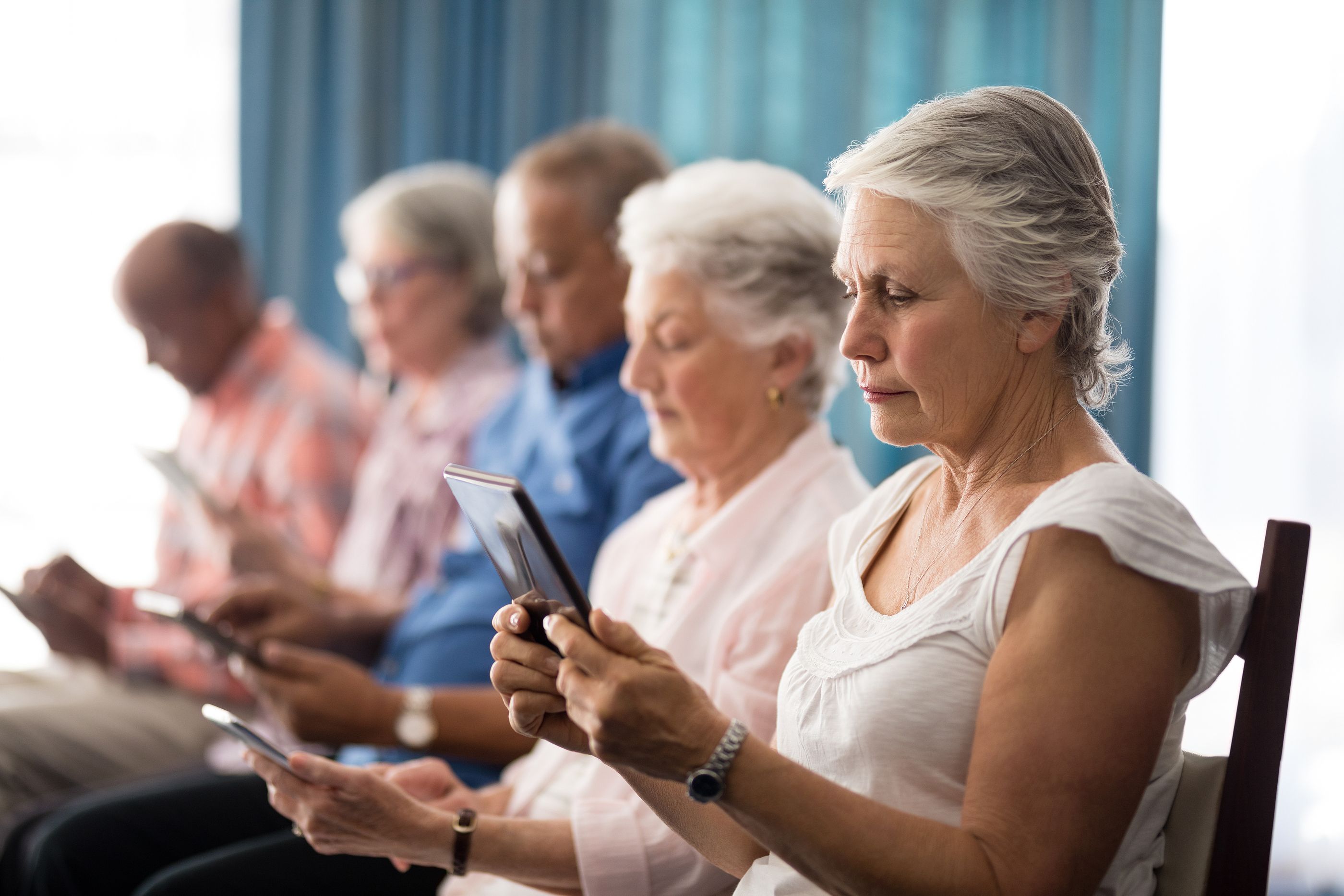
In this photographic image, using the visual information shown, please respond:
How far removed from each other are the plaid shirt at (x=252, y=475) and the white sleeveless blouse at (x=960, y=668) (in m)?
1.65

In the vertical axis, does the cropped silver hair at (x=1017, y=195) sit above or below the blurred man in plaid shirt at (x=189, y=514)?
above

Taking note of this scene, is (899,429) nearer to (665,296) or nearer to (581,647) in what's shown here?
(581,647)

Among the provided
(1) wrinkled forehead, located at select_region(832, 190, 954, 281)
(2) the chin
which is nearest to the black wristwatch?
(2) the chin

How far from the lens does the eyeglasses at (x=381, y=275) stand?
8.33 ft

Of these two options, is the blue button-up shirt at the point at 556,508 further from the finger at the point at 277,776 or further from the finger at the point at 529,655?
the finger at the point at 529,655

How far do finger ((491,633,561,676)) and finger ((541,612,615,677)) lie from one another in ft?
0.39

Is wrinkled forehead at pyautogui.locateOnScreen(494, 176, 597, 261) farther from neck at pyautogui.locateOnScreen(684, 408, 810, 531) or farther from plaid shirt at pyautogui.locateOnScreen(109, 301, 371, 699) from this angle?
plaid shirt at pyautogui.locateOnScreen(109, 301, 371, 699)

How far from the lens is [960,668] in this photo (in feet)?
2.98

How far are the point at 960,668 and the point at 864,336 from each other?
0.95ft

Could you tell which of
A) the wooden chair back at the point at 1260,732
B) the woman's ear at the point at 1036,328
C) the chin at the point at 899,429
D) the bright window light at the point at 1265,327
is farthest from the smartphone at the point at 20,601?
the bright window light at the point at 1265,327

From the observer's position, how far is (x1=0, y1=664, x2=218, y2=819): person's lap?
2.17 meters

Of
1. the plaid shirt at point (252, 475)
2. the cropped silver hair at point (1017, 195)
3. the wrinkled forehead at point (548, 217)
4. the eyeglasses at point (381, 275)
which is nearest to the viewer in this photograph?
the cropped silver hair at point (1017, 195)

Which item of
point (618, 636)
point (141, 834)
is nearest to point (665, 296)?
point (618, 636)

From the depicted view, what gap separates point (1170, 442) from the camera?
2523 millimetres
